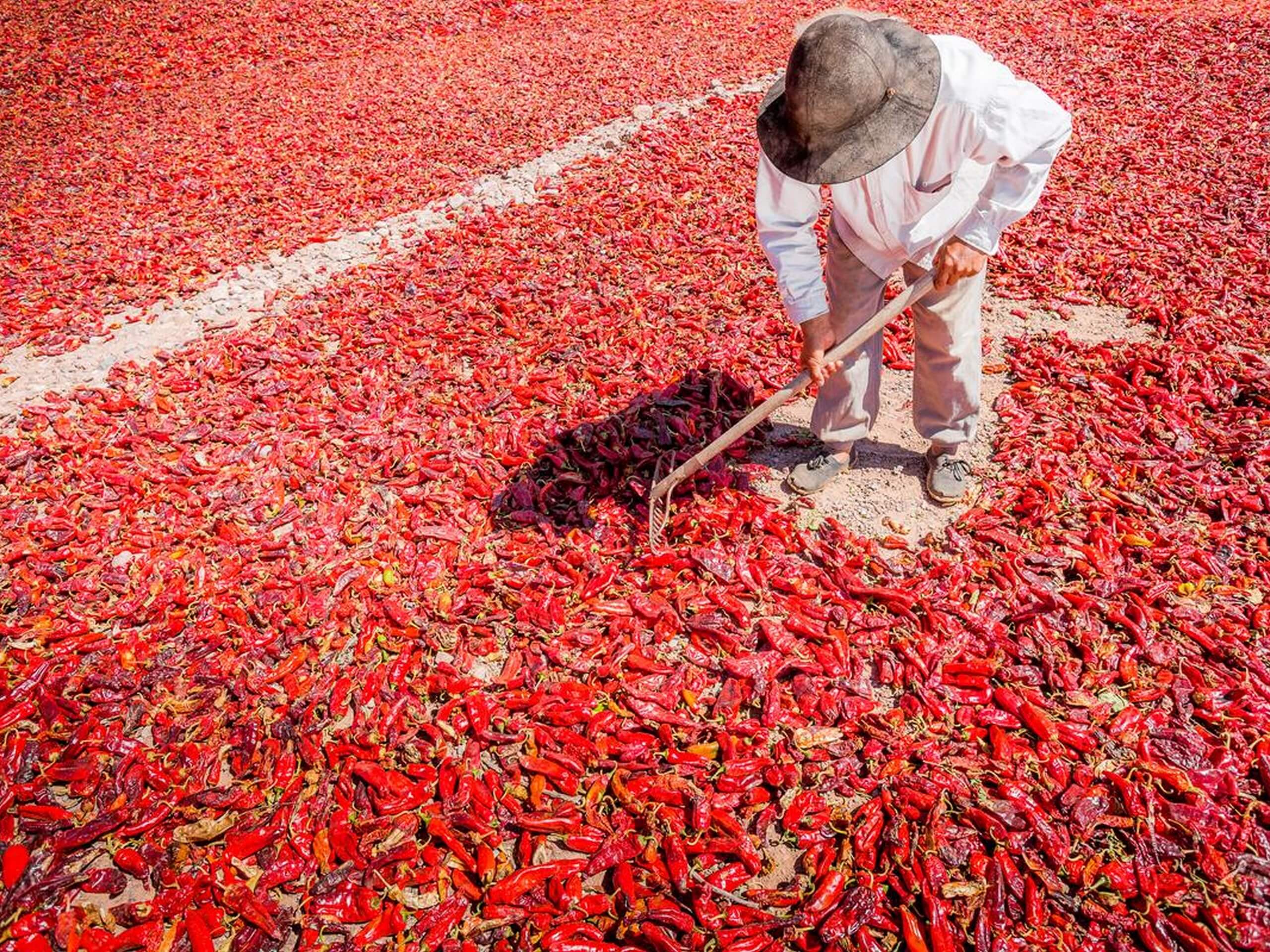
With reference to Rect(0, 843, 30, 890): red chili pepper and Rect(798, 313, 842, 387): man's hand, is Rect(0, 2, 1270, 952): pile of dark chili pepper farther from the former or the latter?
Rect(798, 313, 842, 387): man's hand

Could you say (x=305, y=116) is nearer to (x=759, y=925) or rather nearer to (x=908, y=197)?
(x=908, y=197)

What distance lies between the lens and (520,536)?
4.62 meters

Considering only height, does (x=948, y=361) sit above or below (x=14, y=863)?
above

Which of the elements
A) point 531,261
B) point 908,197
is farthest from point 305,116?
point 908,197

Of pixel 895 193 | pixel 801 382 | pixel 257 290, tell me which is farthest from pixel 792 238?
pixel 257 290

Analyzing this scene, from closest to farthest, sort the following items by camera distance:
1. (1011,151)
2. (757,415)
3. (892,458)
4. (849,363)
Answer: (1011,151)
(757,415)
(849,363)
(892,458)

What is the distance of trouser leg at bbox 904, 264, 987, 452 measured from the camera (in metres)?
3.98

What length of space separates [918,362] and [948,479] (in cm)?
81

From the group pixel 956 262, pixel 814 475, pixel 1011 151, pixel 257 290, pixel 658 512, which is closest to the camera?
pixel 1011 151

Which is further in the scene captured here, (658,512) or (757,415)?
(658,512)

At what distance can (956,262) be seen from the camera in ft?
11.0

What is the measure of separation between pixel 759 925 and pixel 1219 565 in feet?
11.0

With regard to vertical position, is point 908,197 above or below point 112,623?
above

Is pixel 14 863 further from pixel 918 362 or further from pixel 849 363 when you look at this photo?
pixel 918 362
